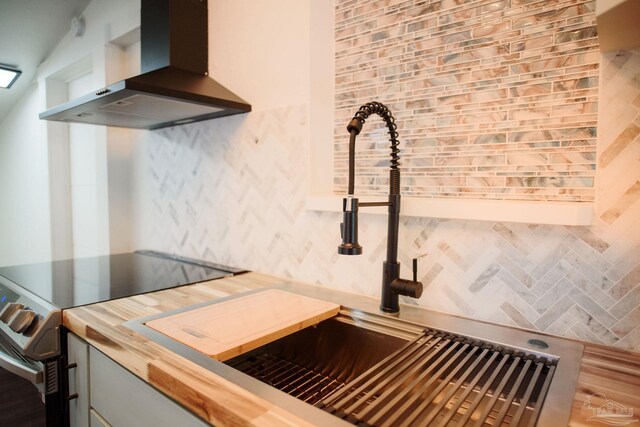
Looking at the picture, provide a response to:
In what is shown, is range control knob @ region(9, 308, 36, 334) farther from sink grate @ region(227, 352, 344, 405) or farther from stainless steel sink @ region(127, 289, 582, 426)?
sink grate @ region(227, 352, 344, 405)

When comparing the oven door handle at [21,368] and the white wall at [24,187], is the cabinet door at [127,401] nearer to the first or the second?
the oven door handle at [21,368]

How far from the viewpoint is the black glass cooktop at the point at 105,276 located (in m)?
1.26

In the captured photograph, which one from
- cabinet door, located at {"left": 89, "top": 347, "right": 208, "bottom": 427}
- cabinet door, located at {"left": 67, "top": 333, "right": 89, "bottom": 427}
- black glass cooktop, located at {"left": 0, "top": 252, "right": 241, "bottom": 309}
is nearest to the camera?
cabinet door, located at {"left": 89, "top": 347, "right": 208, "bottom": 427}

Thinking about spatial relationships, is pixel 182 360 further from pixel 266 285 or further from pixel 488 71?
pixel 488 71

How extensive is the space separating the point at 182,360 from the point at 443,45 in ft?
3.43

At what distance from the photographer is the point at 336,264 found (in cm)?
131

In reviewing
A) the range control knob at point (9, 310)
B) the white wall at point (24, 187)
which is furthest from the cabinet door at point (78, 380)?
the white wall at point (24, 187)

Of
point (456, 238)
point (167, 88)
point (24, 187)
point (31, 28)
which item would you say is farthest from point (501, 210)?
point (24, 187)

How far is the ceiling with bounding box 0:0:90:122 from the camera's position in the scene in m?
2.27

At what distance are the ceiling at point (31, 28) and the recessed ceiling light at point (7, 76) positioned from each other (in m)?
0.03

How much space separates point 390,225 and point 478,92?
429 mm

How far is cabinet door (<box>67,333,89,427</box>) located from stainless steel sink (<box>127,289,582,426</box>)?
0.63ft

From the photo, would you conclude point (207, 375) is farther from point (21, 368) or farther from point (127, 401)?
point (21, 368)

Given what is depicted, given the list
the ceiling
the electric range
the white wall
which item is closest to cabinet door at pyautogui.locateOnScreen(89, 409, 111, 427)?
the electric range
